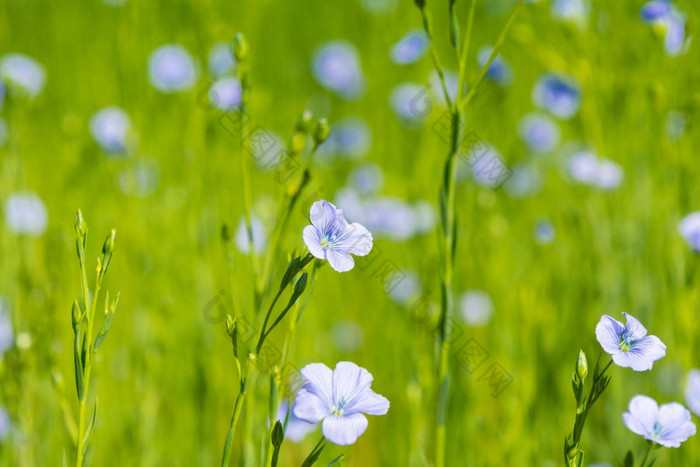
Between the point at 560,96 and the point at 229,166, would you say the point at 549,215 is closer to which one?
the point at 560,96

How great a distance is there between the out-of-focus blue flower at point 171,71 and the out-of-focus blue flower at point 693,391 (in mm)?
2535

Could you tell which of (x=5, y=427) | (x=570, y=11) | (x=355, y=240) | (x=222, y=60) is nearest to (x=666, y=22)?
(x=570, y=11)

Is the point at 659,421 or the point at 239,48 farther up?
the point at 239,48

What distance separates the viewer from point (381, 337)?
2631 mm

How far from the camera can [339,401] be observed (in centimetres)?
90

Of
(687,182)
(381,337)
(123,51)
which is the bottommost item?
(381,337)

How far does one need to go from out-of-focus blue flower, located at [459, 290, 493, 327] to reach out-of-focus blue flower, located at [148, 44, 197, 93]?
173 cm

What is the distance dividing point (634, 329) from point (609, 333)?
0.06 metres

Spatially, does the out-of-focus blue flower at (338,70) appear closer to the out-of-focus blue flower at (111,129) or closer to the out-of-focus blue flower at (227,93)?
the out-of-focus blue flower at (227,93)

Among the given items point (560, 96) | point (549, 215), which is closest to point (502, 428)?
point (549, 215)

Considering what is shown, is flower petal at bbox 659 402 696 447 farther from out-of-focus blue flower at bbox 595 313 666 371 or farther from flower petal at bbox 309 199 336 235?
flower petal at bbox 309 199 336 235

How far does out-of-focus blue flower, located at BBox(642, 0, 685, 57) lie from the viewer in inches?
71.9

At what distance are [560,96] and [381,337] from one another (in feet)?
4.66

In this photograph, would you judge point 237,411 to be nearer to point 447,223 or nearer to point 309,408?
point 309,408
